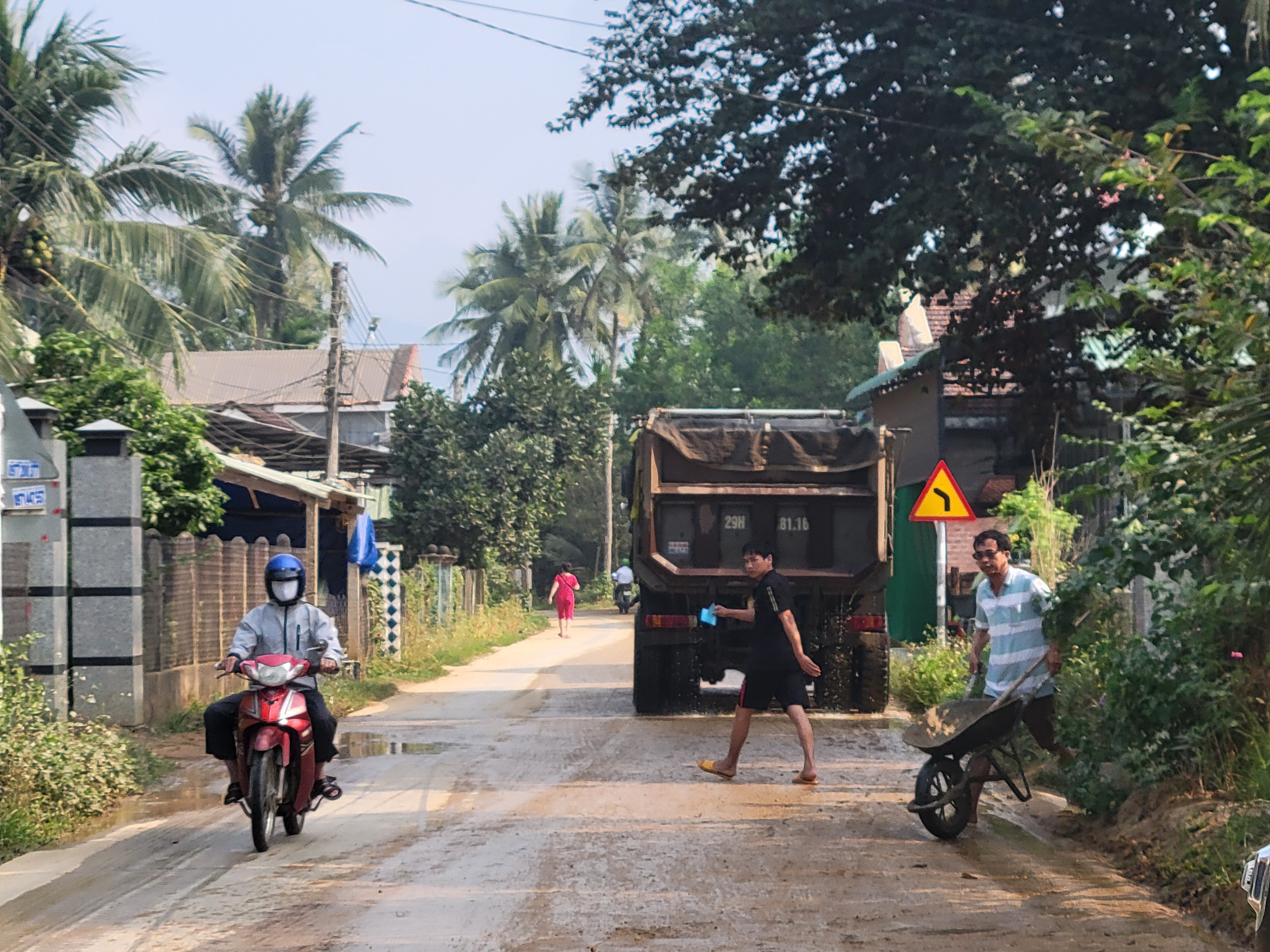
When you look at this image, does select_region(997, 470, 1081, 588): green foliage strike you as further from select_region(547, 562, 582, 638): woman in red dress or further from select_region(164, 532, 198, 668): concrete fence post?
select_region(547, 562, 582, 638): woman in red dress

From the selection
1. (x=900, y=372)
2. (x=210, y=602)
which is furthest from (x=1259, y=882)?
(x=900, y=372)

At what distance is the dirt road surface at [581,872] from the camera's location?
6164mm

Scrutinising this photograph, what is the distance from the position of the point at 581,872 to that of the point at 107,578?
6.19 m

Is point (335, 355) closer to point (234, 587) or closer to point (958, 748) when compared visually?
point (234, 587)

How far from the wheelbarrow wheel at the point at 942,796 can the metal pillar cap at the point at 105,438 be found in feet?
23.4

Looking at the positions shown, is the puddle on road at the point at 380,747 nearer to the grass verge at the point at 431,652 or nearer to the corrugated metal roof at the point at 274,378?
the grass verge at the point at 431,652

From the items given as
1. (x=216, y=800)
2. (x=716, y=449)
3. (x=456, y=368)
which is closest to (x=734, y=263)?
(x=716, y=449)

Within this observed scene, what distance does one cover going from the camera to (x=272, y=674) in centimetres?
843

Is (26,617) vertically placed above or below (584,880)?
above

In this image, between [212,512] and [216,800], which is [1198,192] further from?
[212,512]

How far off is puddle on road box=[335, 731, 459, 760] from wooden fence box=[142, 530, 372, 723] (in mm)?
1693

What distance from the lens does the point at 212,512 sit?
14992mm

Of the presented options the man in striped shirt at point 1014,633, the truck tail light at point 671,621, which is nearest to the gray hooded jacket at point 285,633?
the man in striped shirt at point 1014,633

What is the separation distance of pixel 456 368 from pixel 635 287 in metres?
7.35
